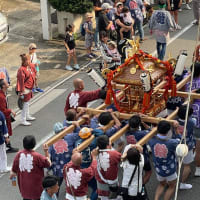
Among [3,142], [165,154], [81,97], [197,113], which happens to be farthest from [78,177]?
[197,113]

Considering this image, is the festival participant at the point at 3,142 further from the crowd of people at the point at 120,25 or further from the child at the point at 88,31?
the child at the point at 88,31

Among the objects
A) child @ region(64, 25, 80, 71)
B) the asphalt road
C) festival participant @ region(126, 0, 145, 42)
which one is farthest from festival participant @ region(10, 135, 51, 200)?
festival participant @ region(126, 0, 145, 42)

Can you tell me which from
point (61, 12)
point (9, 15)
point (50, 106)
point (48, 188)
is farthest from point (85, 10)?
point (48, 188)

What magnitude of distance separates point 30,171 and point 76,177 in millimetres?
899

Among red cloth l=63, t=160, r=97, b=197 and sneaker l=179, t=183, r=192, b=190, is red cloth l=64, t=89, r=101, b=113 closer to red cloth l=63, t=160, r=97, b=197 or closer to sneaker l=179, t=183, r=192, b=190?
red cloth l=63, t=160, r=97, b=197

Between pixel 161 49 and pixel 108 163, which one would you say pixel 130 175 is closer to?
pixel 108 163

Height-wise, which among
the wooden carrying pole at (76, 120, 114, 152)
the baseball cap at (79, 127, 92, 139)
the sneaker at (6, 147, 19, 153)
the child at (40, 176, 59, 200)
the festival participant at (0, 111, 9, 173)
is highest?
the baseball cap at (79, 127, 92, 139)

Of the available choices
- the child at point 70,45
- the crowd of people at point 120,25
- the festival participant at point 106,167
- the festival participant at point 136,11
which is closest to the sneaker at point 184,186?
the festival participant at point 106,167

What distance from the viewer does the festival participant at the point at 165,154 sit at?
8109 millimetres

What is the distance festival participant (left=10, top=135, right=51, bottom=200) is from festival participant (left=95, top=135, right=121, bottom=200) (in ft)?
2.70

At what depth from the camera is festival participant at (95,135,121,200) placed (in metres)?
7.82

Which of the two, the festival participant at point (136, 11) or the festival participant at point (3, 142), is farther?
the festival participant at point (136, 11)

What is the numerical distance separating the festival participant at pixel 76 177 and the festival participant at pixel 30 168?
51 centimetres

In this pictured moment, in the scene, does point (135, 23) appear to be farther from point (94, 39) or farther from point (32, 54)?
point (32, 54)
